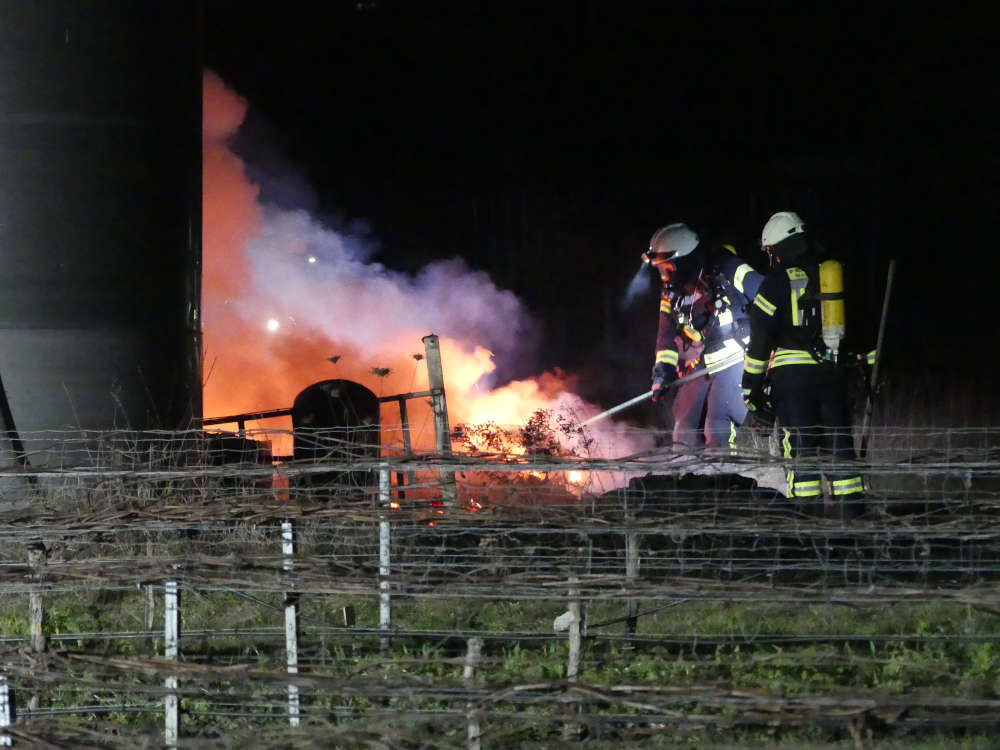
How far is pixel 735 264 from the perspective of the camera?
37.0ft

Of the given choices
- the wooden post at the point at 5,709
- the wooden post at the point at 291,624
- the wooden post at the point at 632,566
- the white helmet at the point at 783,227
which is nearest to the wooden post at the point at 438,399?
the wooden post at the point at 632,566

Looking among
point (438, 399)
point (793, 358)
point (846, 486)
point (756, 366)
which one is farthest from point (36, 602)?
point (793, 358)

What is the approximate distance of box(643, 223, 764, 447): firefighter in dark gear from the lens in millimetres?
11359

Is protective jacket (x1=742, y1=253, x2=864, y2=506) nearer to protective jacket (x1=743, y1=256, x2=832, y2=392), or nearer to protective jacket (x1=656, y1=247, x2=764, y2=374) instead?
→ protective jacket (x1=743, y1=256, x2=832, y2=392)

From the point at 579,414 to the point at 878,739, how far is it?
40.4 ft

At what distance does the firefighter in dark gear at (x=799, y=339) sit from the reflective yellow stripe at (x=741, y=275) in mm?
1711

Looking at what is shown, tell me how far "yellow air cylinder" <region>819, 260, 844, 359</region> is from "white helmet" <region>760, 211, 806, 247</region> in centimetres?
41

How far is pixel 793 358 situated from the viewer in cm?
934

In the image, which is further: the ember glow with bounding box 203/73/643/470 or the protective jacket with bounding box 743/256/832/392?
the ember glow with bounding box 203/73/643/470

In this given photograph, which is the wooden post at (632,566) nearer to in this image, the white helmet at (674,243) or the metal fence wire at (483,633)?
the metal fence wire at (483,633)

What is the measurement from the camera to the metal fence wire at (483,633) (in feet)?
14.8

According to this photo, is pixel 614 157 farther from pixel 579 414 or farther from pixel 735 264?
pixel 735 264

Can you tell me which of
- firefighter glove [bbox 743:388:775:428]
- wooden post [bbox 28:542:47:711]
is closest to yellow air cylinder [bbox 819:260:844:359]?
firefighter glove [bbox 743:388:775:428]

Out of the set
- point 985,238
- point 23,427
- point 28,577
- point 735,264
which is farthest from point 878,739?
point 985,238
